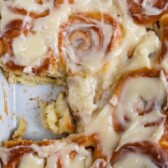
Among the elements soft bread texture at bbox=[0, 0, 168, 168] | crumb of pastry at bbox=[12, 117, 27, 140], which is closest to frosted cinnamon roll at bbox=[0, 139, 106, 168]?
soft bread texture at bbox=[0, 0, 168, 168]

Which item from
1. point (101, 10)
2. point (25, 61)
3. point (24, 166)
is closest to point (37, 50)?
point (25, 61)

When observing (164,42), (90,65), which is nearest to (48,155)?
(90,65)

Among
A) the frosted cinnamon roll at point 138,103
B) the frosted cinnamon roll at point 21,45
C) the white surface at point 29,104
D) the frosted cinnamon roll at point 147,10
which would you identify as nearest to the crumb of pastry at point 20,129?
the white surface at point 29,104

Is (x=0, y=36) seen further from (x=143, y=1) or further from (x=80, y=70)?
(x=143, y=1)

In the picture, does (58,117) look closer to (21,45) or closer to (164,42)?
(21,45)

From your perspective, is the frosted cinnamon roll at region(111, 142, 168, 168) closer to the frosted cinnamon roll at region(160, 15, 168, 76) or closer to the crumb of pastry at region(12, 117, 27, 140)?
the frosted cinnamon roll at region(160, 15, 168, 76)
